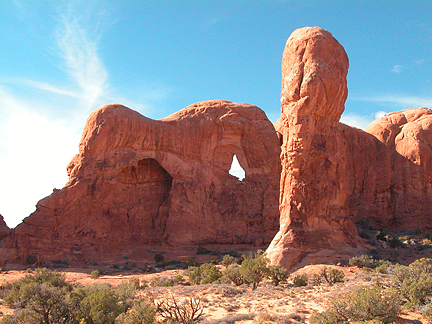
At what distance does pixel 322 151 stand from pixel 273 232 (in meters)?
10.2

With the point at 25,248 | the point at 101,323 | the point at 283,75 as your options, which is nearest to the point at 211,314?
→ the point at 101,323

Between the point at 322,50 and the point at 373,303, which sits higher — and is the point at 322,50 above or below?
above

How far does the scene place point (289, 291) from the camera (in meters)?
13.8

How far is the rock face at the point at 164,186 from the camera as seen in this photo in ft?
84.1

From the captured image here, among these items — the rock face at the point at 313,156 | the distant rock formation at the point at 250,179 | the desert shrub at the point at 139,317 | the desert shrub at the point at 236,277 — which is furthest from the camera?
the distant rock formation at the point at 250,179

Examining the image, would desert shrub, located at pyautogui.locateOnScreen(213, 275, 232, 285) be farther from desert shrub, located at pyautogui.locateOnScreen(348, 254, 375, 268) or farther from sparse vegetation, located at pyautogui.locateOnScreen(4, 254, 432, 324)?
desert shrub, located at pyautogui.locateOnScreen(348, 254, 375, 268)

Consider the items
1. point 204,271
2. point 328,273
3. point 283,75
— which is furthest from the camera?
point 283,75

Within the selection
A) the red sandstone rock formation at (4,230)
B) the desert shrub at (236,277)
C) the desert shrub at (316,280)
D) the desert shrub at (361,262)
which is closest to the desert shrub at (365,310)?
the desert shrub at (316,280)

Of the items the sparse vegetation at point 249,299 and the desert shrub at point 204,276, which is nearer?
the sparse vegetation at point 249,299

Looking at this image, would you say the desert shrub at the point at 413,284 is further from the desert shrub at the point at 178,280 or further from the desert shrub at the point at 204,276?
the desert shrub at the point at 178,280

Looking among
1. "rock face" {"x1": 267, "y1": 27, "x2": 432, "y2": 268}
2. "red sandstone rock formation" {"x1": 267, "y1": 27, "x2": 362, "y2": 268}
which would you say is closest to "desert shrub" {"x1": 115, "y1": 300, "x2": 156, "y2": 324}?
"rock face" {"x1": 267, "y1": 27, "x2": 432, "y2": 268}

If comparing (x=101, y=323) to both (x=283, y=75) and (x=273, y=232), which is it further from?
(x=273, y=232)

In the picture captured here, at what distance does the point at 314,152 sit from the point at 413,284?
30.7 feet

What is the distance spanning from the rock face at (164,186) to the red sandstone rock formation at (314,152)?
367 inches
